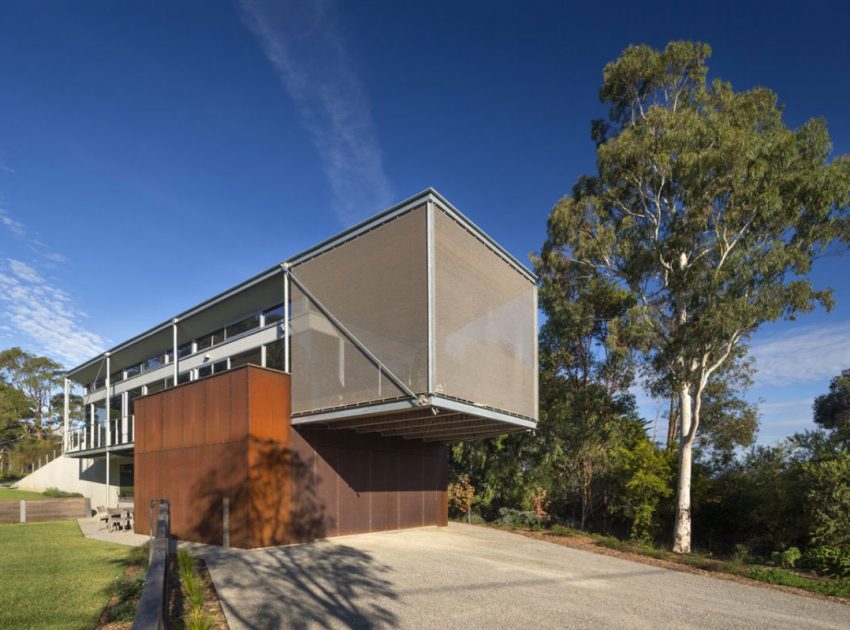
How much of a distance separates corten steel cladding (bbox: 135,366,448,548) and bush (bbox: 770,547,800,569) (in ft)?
29.7

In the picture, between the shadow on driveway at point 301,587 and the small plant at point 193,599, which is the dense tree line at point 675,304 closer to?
the shadow on driveway at point 301,587

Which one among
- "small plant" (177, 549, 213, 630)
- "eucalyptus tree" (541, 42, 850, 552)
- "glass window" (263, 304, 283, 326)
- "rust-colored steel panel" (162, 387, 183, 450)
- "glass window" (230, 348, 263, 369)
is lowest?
"small plant" (177, 549, 213, 630)

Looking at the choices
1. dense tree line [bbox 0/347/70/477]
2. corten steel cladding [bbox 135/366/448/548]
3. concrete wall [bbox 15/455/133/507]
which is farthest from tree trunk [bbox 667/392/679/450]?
dense tree line [bbox 0/347/70/477]

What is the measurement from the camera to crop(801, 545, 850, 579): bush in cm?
1067

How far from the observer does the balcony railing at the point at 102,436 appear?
71.4 feet

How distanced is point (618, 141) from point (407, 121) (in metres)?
6.48

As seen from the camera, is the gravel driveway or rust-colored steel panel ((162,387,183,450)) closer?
the gravel driveway

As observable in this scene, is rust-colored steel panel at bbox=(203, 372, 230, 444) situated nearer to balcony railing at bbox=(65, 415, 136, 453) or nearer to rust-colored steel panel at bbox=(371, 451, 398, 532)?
rust-colored steel panel at bbox=(371, 451, 398, 532)

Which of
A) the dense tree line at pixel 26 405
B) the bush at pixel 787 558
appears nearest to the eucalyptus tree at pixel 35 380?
the dense tree line at pixel 26 405

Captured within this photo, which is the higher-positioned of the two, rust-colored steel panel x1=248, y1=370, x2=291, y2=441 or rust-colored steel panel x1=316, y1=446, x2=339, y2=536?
rust-colored steel panel x1=248, y1=370, x2=291, y2=441

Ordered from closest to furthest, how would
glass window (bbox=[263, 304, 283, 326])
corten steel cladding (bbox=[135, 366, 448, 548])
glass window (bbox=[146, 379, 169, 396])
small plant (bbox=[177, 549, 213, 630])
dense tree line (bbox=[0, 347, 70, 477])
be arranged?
small plant (bbox=[177, 549, 213, 630]) → corten steel cladding (bbox=[135, 366, 448, 548]) → glass window (bbox=[263, 304, 283, 326]) → glass window (bbox=[146, 379, 169, 396]) → dense tree line (bbox=[0, 347, 70, 477])

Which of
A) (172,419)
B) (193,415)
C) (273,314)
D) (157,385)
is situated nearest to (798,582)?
(273,314)

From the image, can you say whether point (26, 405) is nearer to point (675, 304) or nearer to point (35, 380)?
point (35, 380)

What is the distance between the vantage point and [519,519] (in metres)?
18.4
